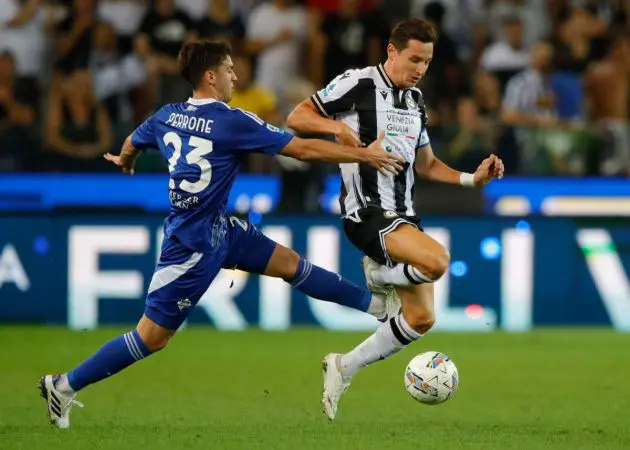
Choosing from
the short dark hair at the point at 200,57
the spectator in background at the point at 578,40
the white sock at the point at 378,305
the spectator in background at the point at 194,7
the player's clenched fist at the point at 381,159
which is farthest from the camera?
the spectator in background at the point at 578,40

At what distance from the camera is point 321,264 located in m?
12.6

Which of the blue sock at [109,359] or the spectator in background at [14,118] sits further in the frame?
the spectator in background at [14,118]

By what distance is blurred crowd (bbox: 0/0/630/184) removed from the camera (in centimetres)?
1349

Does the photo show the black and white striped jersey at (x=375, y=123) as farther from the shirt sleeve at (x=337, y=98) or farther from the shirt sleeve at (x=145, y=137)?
the shirt sleeve at (x=145, y=137)

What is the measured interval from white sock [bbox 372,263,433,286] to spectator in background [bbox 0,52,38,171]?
661 cm

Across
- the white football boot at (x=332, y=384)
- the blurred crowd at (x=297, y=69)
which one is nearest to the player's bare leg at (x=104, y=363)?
the white football boot at (x=332, y=384)

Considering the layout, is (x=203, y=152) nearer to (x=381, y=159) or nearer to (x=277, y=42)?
(x=381, y=159)

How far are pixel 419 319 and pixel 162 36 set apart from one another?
26.7 feet

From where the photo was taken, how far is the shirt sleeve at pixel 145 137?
24.5ft

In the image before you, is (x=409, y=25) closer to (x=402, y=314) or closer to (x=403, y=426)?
(x=402, y=314)

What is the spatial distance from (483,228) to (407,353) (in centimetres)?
198

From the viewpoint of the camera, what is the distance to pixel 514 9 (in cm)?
1587

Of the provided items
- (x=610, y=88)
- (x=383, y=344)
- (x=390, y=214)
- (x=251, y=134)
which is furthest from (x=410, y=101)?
(x=610, y=88)

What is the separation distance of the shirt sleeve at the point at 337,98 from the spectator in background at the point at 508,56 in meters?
7.52
